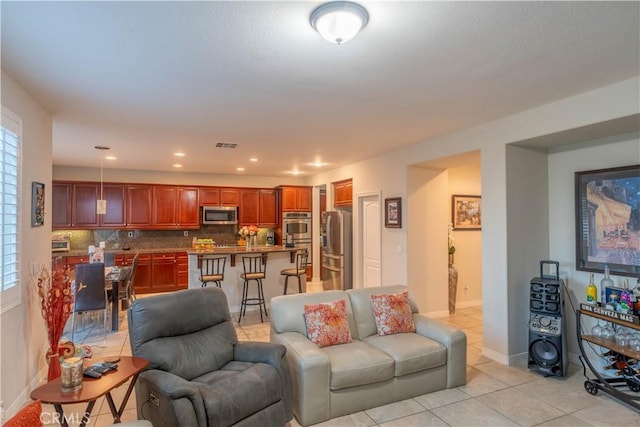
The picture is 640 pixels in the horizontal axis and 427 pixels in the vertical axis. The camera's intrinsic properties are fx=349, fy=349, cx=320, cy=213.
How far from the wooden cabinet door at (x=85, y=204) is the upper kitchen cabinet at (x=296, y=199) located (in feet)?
12.9

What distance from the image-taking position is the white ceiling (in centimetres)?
193

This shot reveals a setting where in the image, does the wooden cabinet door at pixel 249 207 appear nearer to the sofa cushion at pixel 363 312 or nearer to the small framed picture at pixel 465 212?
the small framed picture at pixel 465 212

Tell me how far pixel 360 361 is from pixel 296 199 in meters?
6.01

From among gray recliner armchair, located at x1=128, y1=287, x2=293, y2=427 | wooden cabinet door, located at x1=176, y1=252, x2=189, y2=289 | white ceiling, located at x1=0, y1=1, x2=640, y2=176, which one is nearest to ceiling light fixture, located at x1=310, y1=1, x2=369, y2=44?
white ceiling, located at x1=0, y1=1, x2=640, y2=176

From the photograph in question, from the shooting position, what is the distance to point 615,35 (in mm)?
2178

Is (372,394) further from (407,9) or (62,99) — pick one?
(62,99)

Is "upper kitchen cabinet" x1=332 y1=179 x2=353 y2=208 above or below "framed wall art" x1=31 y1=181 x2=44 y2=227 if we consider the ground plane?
above

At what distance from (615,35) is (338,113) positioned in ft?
7.34

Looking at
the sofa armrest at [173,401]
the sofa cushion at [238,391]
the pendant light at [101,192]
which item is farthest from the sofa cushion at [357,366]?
the pendant light at [101,192]

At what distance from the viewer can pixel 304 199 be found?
8.68 meters

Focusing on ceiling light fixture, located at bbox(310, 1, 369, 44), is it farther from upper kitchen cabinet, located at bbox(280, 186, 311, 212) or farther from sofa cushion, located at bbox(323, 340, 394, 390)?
upper kitchen cabinet, located at bbox(280, 186, 311, 212)

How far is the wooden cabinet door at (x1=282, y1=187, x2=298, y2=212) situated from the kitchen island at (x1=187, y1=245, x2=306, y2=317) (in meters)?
2.38

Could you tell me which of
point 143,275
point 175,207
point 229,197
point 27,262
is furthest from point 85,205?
point 27,262

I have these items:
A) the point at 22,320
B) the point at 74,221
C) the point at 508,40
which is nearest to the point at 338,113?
the point at 508,40
